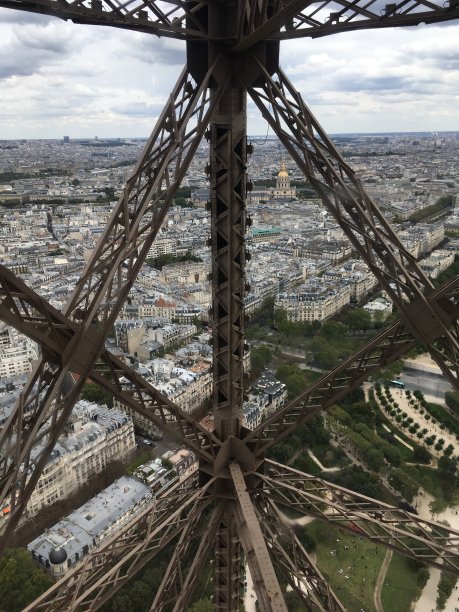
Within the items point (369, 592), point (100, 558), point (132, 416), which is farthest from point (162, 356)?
point (100, 558)

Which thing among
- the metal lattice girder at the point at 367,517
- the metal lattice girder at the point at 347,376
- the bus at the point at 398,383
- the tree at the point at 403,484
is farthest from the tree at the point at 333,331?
the metal lattice girder at the point at 347,376

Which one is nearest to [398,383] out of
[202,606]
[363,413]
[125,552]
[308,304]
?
[363,413]

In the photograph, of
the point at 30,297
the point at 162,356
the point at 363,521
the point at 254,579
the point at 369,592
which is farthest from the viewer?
the point at 162,356

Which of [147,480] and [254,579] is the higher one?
[254,579]

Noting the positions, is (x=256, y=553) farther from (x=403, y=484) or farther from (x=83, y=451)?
(x=83, y=451)

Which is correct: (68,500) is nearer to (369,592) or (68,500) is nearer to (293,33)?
(369,592)

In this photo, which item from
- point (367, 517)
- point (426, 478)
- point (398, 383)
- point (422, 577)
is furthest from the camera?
point (398, 383)
